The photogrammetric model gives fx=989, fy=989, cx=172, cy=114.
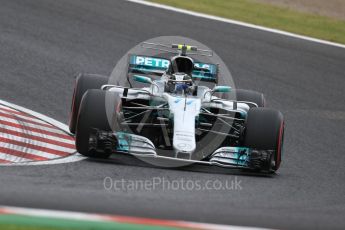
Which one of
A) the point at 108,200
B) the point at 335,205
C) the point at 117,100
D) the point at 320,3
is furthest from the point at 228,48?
the point at 108,200

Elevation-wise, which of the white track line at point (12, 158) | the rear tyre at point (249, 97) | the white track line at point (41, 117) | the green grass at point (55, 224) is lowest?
the white track line at point (41, 117)

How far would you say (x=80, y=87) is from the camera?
474 inches

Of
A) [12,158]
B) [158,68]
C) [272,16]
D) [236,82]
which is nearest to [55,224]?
[12,158]

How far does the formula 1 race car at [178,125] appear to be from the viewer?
34.3 ft

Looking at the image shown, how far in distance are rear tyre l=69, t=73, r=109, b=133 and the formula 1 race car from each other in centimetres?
3

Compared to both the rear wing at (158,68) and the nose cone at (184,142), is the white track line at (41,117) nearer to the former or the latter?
the rear wing at (158,68)

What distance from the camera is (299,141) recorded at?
13.3m

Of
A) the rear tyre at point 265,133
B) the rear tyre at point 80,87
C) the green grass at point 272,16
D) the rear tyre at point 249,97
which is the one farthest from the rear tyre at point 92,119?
the green grass at point 272,16

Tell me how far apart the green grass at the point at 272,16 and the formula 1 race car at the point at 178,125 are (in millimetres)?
7866

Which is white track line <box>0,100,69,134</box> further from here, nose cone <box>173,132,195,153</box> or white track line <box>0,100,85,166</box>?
nose cone <box>173,132,195,153</box>

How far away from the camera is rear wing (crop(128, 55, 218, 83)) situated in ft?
40.0

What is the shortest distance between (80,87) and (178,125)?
2016mm

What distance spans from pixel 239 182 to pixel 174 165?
0.96 metres

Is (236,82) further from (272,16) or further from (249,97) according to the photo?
(272,16)
